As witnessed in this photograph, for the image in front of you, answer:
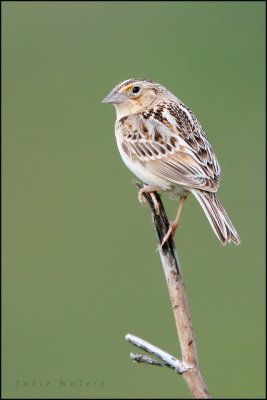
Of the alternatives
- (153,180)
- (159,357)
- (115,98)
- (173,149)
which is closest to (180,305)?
(159,357)

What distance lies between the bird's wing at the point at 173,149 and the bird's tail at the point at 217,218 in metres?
0.07

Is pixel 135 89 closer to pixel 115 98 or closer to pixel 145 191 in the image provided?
pixel 115 98

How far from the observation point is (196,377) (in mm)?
3736

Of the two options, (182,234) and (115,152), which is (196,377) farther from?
(115,152)

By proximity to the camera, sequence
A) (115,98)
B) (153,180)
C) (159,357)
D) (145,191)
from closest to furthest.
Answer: (159,357) < (145,191) < (153,180) < (115,98)

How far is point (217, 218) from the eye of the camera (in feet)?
16.9

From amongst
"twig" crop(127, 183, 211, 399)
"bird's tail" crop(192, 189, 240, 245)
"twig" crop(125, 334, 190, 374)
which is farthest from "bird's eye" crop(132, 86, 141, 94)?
"twig" crop(125, 334, 190, 374)

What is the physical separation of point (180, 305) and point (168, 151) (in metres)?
1.87

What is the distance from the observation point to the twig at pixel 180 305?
3.70 meters

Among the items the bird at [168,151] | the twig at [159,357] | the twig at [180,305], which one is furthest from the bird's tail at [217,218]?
the twig at [159,357]

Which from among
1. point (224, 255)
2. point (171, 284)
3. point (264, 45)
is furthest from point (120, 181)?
point (171, 284)

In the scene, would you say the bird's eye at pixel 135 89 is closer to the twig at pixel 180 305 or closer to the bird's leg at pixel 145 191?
the bird's leg at pixel 145 191

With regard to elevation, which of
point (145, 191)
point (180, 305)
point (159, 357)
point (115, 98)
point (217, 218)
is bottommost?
point (159, 357)

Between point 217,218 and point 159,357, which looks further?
point 217,218
